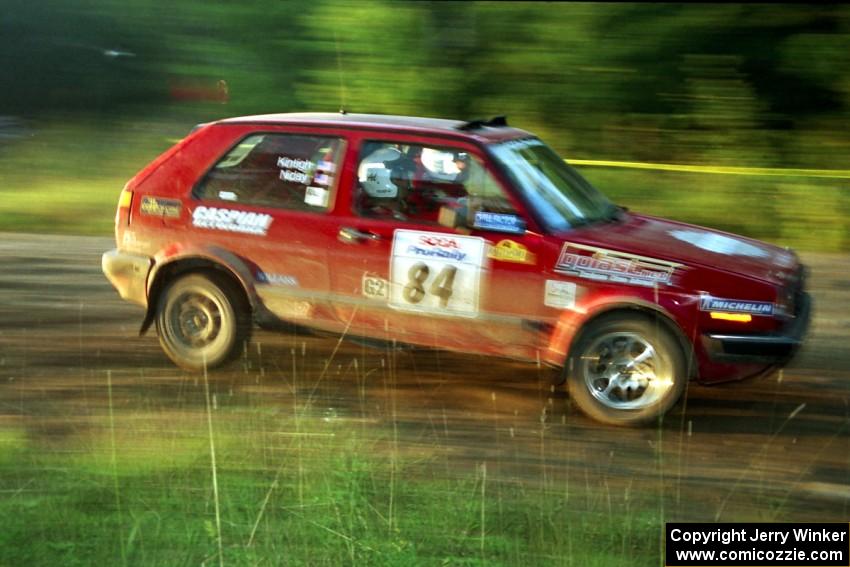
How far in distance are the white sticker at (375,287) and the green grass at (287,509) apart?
1132mm

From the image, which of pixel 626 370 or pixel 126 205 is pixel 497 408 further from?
pixel 126 205

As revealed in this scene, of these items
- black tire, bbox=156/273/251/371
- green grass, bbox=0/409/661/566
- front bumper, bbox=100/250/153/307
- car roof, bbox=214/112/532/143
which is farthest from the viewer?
front bumper, bbox=100/250/153/307

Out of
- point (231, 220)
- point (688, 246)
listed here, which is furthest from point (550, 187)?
point (231, 220)

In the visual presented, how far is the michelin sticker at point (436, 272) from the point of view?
6.29 metres

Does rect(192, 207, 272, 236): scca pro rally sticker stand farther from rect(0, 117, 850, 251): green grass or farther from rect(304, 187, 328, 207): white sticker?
rect(0, 117, 850, 251): green grass

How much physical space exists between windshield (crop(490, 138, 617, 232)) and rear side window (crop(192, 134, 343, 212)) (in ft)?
3.43

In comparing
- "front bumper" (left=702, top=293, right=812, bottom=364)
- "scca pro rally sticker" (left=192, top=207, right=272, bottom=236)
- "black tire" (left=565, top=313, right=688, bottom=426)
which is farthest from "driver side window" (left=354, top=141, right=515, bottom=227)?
"front bumper" (left=702, top=293, right=812, bottom=364)

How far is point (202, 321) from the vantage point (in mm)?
7023

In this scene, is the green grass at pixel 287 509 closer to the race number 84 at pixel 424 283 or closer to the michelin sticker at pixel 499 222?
the race number 84 at pixel 424 283

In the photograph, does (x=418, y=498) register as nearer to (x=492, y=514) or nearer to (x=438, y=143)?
(x=492, y=514)

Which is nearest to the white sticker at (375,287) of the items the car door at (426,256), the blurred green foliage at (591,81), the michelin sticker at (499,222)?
the car door at (426,256)

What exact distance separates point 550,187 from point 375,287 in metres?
1.24

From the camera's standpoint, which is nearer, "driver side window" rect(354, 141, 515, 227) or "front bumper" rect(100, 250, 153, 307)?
"driver side window" rect(354, 141, 515, 227)

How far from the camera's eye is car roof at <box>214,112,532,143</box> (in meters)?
6.62
